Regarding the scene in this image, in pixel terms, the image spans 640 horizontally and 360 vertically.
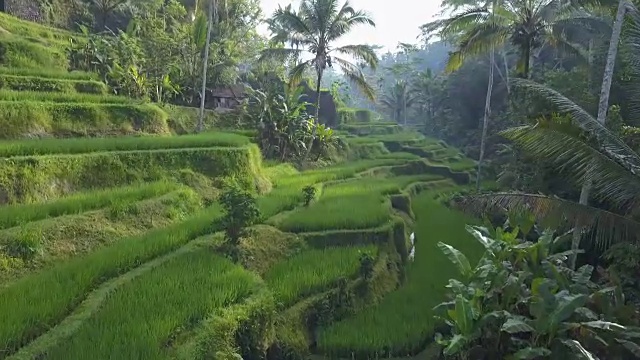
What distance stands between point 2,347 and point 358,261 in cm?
504

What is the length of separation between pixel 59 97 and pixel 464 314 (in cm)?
991

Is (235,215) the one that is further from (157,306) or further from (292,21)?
(292,21)

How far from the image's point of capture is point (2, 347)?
405cm

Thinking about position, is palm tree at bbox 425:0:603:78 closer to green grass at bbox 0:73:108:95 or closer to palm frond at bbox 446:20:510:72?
palm frond at bbox 446:20:510:72

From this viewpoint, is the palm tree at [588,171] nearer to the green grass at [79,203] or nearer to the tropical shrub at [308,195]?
the tropical shrub at [308,195]

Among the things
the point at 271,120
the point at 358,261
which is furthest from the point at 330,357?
the point at 271,120

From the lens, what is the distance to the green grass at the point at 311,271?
6625 millimetres

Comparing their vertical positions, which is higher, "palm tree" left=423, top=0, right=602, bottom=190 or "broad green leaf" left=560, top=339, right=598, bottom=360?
"palm tree" left=423, top=0, right=602, bottom=190

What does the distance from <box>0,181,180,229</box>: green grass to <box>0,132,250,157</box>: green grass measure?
99 centimetres

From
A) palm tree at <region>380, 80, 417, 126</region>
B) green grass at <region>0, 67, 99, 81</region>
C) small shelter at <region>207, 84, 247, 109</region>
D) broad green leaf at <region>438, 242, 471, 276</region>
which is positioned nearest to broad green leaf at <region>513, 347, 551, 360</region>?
broad green leaf at <region>438, 242, 471, 276</region>

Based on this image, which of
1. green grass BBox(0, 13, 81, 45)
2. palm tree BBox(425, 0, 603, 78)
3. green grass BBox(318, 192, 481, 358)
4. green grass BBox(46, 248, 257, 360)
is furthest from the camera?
green grass BBox(0, 13, 81, 45)

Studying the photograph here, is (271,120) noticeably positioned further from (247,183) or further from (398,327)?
(398,327)

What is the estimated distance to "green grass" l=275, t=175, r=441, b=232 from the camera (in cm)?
908

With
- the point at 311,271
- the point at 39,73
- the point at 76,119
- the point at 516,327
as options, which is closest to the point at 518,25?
the point at 311,271
